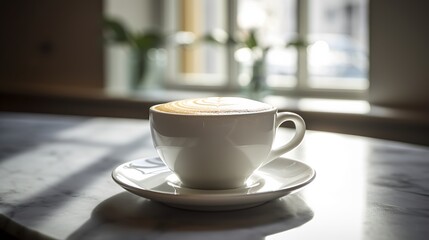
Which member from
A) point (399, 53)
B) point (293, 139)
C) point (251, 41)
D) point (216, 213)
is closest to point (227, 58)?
point (251, 41)

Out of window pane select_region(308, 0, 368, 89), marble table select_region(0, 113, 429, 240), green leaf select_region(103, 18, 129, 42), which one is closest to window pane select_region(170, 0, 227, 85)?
green leaf select_region(103, 18, 129, 42)

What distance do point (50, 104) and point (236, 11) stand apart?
3.36 feet

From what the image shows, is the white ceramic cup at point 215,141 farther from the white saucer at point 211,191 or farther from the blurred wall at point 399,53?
the blurred wall at point 399,53

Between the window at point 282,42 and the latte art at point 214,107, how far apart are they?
69.7 inches

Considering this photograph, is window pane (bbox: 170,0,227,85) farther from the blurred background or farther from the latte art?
the latte art

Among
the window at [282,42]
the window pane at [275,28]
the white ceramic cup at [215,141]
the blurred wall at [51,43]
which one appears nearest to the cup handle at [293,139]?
the white ceramic cup at [215,141]

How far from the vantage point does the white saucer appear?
656 mm

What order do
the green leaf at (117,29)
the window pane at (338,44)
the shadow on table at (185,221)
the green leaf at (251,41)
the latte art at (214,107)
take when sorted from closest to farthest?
1. the shadow on table at (185,221)
2. the latte art at (214,107)
3. the green leaf at (251,41)
4. the window pane at (338,44)
5. the green leaf at (117,29)

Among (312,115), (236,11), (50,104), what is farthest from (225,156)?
(50,104)

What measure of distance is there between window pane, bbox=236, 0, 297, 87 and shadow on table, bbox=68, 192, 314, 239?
6.90ft

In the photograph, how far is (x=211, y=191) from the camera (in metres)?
0.71

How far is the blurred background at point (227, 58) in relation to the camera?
2248 millimetres

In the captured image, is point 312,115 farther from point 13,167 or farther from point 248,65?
point 13,167

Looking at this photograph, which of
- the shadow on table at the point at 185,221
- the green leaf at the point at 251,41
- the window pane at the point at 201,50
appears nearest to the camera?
the shadow on table at the point at 185,221
